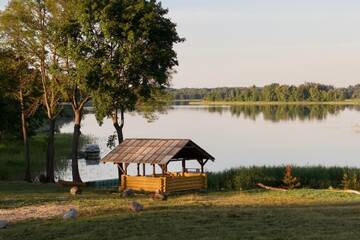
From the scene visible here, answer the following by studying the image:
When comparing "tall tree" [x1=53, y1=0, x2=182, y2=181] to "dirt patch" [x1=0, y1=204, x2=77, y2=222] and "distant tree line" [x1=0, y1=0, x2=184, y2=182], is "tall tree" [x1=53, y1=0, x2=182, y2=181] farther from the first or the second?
"dirt patch" [x1=0, y1=204, x2=77, y2=222]

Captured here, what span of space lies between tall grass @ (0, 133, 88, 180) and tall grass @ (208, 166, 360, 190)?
18.3m

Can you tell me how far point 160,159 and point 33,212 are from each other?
409 inches

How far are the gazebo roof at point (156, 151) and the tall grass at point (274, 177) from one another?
8.94 ft

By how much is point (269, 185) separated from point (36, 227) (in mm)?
20547

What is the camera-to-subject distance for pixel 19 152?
60.6 metres

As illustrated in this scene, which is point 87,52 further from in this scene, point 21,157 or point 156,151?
point 21,157

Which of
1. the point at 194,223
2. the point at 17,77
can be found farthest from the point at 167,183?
the point at 17,77

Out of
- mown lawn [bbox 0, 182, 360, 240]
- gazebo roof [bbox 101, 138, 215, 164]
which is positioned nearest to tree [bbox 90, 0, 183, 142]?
gazebo roof [bbox 101, 138, 215, 164]

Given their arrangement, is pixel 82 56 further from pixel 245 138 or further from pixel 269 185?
pixel 245 138

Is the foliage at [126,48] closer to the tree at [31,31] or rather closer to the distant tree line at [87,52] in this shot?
the distant tree line at [87,52]

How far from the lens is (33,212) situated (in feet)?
74.3

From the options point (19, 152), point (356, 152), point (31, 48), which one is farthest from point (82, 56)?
point (356, 152)

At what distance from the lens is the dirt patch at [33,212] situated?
21281 mm

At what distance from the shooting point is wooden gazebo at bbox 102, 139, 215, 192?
3164 cm
